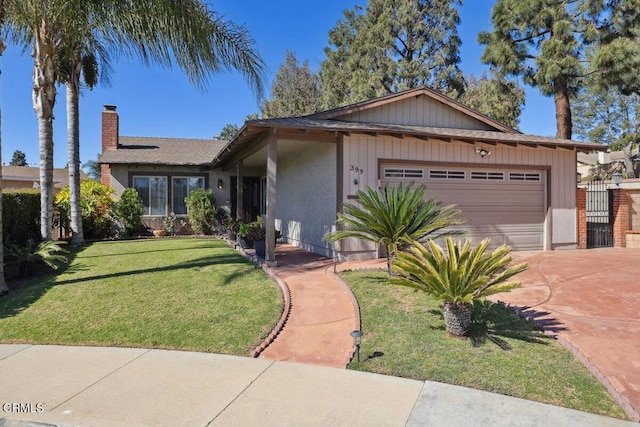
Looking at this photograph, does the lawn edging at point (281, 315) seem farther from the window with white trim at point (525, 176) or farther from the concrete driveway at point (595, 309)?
the window with white trim at point (525, 176)

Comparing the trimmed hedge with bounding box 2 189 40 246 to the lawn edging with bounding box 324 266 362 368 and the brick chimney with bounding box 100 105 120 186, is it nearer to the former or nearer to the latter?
the brick chimney with bounding box 100 105 120 186

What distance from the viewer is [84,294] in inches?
259

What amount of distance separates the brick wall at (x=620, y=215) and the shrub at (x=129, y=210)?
15.8 metres

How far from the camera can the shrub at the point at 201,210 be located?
1536 cm

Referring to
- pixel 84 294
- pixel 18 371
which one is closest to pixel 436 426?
pixel 18 371

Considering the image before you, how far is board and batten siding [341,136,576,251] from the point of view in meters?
9.04

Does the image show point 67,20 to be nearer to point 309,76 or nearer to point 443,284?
point 443,284

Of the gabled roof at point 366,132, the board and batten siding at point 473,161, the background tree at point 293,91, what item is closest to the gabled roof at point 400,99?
the gabled roof at point 366,132

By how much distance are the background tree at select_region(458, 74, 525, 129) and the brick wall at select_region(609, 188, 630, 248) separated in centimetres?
784

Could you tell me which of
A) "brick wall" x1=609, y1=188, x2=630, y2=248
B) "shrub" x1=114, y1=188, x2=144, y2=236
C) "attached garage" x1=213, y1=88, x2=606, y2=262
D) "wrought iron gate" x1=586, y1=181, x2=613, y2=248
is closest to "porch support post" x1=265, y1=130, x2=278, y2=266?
"attached garage" x1=213, y1=88, x2=606, y2=262

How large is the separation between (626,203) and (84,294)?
13729 mm

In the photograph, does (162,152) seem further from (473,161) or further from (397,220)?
(397,220)

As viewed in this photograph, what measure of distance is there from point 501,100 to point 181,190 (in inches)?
688

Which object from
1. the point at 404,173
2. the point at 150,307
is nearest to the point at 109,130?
the point at 404,173
